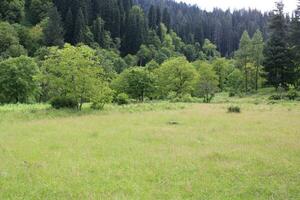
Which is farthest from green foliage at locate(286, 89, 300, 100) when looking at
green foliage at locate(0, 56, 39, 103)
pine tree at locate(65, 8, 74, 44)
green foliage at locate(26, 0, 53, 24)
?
green foliage at locate(26, 0, 53, 24)

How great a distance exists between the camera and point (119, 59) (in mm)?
108312

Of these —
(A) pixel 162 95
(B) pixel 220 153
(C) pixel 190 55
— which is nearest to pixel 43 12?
(C) pixel 190 55

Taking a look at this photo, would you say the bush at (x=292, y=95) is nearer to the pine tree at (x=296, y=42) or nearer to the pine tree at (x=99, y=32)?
the pine tree at (x=296, y=42)

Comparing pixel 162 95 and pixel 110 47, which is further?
pixel 110 47

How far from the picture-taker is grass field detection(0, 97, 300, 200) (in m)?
12.6

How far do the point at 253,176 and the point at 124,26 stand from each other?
437 feet

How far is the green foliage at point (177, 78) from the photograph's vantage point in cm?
7231

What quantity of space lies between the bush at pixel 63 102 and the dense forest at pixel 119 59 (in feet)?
0.53

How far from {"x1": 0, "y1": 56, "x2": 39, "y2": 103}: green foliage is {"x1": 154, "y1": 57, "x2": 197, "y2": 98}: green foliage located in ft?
77.3

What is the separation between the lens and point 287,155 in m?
17.8

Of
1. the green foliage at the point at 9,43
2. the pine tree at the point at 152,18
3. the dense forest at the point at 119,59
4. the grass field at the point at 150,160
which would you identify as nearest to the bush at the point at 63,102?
the dense forest at the point at 119,59

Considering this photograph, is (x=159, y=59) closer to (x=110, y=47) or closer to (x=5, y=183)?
(x=110, y=47)

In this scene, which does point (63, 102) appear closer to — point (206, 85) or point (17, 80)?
point (17, 80)

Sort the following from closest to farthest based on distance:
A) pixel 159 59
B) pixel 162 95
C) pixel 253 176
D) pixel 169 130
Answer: pixel 253 176
pixel 169 130
pixel 162 95
pixel 159 59
